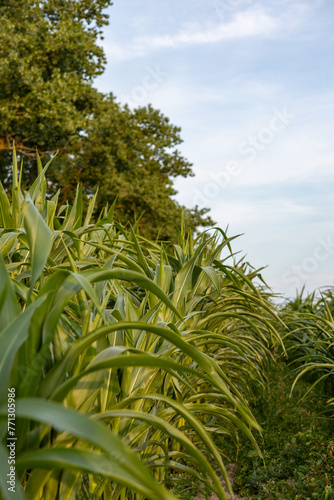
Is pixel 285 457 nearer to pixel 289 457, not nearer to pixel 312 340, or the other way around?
pixel 289 457

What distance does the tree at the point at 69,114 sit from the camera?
11000mm

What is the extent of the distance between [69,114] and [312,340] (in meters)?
9.38

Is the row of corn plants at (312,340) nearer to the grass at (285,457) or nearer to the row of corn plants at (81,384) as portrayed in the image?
the grass at (285,457)

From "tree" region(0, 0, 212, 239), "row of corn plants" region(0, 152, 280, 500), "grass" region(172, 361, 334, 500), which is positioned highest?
"tree" region(0, 0, 212, 239)

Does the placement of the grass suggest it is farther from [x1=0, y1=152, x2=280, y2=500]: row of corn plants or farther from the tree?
the tree

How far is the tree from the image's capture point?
1100cm

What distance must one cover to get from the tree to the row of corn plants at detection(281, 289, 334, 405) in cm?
610

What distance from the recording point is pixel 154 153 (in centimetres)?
1588

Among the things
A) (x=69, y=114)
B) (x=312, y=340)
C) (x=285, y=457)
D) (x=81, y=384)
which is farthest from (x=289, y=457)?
Result: (x=69, y=114)

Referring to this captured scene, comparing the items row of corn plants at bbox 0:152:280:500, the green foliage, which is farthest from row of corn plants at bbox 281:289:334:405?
row of corn plants at bbox 0:152:280:500

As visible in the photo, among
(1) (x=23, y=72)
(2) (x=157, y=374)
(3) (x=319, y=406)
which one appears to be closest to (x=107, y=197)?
(1) (x=23, y=72)

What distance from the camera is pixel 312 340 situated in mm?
3465

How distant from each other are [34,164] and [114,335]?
40.8ft

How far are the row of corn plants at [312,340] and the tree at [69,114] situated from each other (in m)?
6.10
